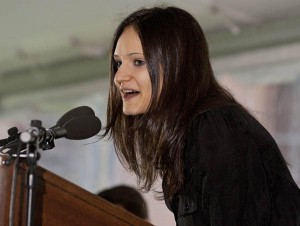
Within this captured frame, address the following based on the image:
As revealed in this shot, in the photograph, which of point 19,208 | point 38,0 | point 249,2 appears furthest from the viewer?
point 38,0

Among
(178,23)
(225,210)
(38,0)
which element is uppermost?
(38,0)

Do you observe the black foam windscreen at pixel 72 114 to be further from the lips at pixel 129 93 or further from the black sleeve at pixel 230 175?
the black sleeve at pixel 230 175

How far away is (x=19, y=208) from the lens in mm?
1616

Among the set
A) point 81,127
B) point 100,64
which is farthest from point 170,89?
point 100,64

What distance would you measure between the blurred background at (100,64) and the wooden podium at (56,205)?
6.09 feet

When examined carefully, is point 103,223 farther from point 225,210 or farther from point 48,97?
point 48,97

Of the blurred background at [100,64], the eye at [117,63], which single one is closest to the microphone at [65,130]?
the eye at [117,63]

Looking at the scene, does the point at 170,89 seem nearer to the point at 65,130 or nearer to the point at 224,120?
the point at 224,120

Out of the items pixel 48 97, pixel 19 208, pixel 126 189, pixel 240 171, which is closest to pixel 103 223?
pixel 19 208

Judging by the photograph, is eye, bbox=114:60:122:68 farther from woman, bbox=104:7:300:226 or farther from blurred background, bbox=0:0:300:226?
blurred background, bbox=0:0:300:226

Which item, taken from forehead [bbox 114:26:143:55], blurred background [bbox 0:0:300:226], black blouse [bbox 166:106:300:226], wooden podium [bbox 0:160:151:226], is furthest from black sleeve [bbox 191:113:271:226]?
blurred background [bbox 0:0:300:226]

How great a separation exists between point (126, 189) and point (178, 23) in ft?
6.31

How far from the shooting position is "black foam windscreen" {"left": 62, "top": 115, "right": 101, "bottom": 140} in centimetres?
173

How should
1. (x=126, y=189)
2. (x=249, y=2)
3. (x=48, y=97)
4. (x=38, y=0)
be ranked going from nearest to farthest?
(x=126, y=189)
(x=249, y=2)
(x=38, y=0)
(x=48, y=97)
